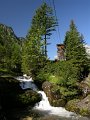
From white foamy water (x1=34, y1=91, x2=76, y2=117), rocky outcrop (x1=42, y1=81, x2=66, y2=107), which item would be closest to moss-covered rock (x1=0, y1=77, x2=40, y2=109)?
white foamy water (x1=34, y1=91, x2=76, y2=117)

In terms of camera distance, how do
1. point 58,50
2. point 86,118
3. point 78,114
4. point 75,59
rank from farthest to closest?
point 58,50, point 75,59, point 78,114, point 86,118

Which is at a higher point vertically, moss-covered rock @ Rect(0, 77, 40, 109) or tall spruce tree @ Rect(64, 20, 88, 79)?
tall spruce tree @ Rect(64, 20, 88, 79)

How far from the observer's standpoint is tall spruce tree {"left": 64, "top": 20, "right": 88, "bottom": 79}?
5194 centimetres

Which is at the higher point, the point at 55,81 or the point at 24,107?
the point at 55,81

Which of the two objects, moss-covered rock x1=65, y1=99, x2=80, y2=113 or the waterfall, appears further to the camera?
moss-covered rock x1=65, y1=99, x2=80, y2=113

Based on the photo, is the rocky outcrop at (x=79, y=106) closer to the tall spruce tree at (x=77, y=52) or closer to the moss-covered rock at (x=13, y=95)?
the moss-covered rock at (x=13, y=95)

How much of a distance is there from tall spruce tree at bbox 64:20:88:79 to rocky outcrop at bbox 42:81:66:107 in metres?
9.87

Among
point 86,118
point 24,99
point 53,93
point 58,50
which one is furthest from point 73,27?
point 86,118

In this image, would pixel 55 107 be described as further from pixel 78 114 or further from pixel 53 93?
pixel 78 114

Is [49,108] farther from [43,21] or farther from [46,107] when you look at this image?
[43,21]

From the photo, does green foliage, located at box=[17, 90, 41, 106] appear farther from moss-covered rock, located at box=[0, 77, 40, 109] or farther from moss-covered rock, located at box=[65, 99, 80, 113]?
moss-covered rock, located at box=[65, 99, 80, 113]

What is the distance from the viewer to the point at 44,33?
57000 mm

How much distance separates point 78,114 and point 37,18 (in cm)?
3129

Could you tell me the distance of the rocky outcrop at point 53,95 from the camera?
39.7 metres
